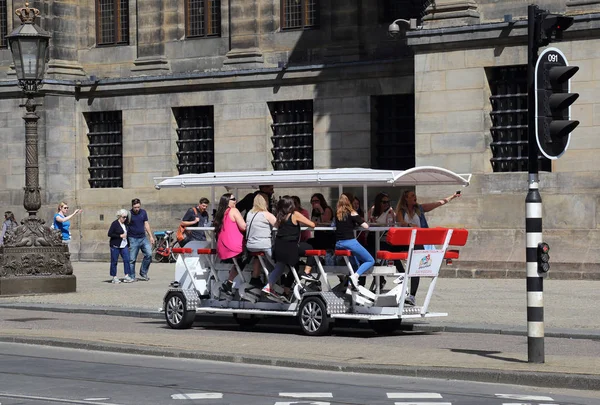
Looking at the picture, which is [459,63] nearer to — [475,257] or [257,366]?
[475,257]

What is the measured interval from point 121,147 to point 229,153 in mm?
3747

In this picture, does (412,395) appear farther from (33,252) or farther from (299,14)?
(299,14)

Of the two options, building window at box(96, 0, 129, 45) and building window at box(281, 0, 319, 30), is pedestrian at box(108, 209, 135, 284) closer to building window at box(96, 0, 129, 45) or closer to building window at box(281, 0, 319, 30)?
building window at box(281, 0, 319, 30)

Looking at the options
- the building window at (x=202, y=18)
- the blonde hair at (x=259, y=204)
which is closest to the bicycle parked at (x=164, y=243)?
the building window at (x=202, y=18)

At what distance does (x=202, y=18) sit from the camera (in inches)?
1485

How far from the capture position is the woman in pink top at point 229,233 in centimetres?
2011

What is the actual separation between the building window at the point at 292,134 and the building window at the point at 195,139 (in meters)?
2.00

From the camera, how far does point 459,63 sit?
95.7ft

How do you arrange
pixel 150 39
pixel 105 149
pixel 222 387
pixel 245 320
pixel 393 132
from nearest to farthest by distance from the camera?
pixel 222 387, pixel 245 320, pixel 393 132, pixel 150 39, pixel 105 149

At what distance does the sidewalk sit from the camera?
48.2 feet

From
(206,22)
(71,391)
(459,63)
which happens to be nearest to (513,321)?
(71,391)

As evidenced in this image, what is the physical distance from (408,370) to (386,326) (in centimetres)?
463

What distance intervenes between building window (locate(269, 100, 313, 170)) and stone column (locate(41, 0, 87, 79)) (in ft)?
21.4

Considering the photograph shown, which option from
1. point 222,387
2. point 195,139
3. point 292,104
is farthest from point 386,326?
point 195,139
